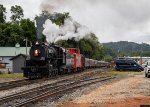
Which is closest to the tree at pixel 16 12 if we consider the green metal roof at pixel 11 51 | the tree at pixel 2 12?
the tree at pixel 2 12

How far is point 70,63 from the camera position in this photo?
1844 inches

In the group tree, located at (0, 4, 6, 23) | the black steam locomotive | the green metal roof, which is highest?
tree, located at (0, 4, 6, 23)

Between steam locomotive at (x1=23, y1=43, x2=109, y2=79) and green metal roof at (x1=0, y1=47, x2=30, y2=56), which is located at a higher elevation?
green metal roof at (x1=0, y1=47, x2=30, y2=56)

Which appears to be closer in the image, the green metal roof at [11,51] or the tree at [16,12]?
the green metal roof at [11,51]

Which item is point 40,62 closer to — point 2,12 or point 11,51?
point 11,51

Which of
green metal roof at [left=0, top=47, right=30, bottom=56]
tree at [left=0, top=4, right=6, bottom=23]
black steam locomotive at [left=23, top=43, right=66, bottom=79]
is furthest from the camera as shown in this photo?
tree at [left=0, top=4, right=6, bottom=23]

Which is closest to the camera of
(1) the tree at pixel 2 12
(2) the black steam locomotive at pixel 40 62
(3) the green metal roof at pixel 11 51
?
(2) the black steam locomotive at pixel 40 62

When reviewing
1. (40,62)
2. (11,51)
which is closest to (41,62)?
(40,62)

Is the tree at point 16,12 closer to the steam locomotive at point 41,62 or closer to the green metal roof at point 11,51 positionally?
the green metal roof at point 11,51

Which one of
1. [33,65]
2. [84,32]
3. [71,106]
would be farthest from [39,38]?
[71,106]

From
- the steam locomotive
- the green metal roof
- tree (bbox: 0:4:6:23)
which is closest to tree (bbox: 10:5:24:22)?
tree (bbox: 0:4:6:23)

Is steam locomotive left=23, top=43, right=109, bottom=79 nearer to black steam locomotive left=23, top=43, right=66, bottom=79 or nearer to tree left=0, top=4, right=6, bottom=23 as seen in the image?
black steam locomotive left=23, top=43, right=66, bottom=79

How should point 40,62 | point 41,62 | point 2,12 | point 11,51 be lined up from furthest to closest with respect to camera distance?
point 2,12, point 11,51, point 40,62, point 41,62

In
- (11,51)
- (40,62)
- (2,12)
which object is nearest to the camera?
(40,62)
